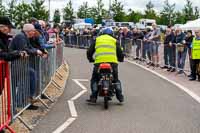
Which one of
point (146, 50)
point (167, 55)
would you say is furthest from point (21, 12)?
point (167, 55)

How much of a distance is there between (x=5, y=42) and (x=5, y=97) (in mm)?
1190

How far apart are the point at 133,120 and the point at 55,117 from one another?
154 centimetres

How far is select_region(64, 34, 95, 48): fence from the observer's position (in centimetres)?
3934

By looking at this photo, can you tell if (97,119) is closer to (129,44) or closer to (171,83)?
(171,83)

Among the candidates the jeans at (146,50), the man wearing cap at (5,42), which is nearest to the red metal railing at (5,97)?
the man wearing cap at (5,42)

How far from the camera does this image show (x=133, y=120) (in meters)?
9.20

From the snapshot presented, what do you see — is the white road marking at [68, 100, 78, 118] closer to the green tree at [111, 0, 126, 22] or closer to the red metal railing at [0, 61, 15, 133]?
the red metal railing at [0, 61, 15, 133]

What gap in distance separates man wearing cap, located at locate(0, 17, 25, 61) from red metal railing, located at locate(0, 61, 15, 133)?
0.21 m

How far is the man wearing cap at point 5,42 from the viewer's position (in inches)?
313

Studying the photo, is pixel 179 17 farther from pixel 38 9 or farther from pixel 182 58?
pixel 182 58

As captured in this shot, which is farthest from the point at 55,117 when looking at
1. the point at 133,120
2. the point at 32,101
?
the point at 133,120

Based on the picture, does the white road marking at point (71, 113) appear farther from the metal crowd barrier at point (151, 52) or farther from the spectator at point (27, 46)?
the metal crowd barrier at point (151, 52)

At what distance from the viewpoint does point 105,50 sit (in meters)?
11.0

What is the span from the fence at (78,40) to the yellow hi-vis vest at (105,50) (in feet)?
86.4
